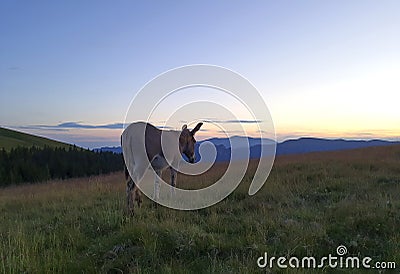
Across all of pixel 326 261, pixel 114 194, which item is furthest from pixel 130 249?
pixel 114 194

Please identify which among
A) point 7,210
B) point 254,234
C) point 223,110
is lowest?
point 7,210

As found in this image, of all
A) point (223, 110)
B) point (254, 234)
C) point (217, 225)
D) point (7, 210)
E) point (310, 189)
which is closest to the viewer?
point (254, 234)

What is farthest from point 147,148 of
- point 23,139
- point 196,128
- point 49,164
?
point 23,139

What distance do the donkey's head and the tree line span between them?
38762 millimetres

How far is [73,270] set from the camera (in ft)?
15.0

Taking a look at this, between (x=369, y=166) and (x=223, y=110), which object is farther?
(x=369, y=166)

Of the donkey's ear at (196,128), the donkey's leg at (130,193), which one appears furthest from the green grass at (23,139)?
the donkey's leg at (130,193)

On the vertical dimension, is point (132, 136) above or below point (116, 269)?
above

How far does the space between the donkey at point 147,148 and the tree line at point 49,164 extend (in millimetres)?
38951

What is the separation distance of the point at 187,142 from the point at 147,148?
177cm

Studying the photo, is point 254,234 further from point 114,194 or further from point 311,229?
point 114,194

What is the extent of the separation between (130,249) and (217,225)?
191cm

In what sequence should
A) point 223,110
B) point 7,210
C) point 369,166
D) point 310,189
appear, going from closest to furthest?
point 223,110, point 310,189, point 7,210, point 369,166

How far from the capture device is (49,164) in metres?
55.2
